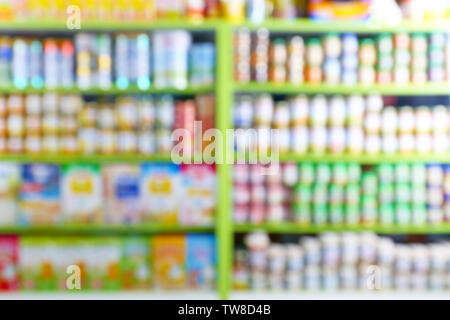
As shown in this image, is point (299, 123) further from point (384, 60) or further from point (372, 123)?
point (384, 60)

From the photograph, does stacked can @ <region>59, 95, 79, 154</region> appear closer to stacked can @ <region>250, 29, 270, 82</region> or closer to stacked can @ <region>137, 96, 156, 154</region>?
stacked can @ <region>137, 96, 156, 154</region>

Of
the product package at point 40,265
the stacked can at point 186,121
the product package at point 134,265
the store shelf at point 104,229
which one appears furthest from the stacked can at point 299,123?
the product package at point 40,265

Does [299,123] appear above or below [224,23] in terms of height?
below

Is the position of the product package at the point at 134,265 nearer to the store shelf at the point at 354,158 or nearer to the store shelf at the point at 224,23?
the store shelf at the point at 354,158

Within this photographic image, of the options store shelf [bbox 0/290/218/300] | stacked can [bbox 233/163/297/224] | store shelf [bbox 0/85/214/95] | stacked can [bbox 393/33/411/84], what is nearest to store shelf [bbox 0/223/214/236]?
stacked can [bbox 233/163/297/224]

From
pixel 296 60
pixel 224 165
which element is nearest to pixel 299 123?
pixel 296 60

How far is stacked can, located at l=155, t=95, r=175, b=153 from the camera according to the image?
290cm

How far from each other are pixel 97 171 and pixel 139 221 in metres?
0.35

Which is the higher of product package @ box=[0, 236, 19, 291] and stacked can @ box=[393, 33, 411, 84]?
stacked can @ box=[393, 33, 411, 84]

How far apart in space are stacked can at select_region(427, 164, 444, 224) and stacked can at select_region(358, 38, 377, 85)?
576mm

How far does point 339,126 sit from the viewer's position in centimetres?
293

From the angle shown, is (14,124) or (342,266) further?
A: (342,266)

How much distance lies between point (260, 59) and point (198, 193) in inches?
30.7

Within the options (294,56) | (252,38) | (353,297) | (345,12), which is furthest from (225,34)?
(353,297)
